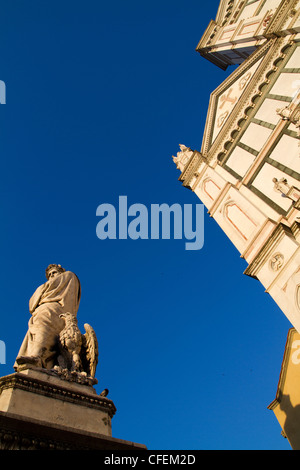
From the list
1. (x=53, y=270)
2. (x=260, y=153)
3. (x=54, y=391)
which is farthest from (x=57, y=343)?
(x=260, y=153)

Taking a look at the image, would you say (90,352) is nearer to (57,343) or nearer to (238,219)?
(57,343)

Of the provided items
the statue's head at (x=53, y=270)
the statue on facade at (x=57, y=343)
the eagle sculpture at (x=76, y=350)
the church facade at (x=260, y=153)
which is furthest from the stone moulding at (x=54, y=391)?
the church facade at (x=260, y=153)

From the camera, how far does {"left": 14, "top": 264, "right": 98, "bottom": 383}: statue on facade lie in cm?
435

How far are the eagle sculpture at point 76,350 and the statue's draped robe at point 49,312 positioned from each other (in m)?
0.13

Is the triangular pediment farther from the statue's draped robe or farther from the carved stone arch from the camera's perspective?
the statue's draped robe

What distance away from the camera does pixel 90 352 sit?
4.92 m

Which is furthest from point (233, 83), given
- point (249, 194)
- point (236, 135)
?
point (249, 194)

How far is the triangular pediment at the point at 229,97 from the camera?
16373 millimetres

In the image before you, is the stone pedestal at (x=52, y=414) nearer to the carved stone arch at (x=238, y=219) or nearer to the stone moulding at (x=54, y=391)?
the stone moulding at (x=54, y=391)

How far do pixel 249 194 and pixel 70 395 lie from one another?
33.8 feet

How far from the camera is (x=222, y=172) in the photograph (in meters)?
14.8

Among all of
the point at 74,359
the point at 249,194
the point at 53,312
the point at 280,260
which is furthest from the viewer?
the point at 249,194

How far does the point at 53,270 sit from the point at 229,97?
1530 centimetres
